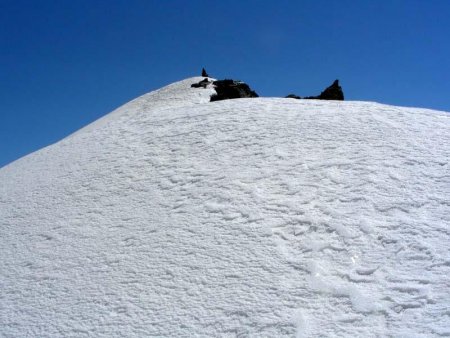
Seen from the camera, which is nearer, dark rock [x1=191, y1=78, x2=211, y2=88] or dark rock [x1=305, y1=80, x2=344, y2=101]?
dark rock [x1=305, y1=80, x2=344, y2=101]

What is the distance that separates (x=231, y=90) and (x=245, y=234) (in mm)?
15613

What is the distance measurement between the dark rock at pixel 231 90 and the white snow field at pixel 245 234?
9.60 meters

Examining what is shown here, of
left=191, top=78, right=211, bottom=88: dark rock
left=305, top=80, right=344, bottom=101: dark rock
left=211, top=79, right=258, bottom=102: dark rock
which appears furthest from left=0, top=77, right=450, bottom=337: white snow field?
left=191, top=78, right=211, bottom=88: dark rock

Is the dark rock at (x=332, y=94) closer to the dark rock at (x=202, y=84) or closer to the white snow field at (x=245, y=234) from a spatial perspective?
the dark rock at (x=202, y=84)

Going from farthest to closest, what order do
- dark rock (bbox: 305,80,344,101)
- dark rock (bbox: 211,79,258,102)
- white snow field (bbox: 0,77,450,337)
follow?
dark rock (bbox: 305,80,344,101), dark rock (bbox: 211,79,258,102), white snow field (bbox: 0,77,450,337)

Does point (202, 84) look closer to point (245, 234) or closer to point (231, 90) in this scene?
point (231, 90)

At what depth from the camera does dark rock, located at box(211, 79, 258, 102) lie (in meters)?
19.9

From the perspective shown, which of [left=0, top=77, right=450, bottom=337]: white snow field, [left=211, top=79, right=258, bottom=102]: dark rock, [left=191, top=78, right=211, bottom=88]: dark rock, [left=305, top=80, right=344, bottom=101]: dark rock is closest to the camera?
[left=0, top=77, right=450, bottom=337]: white snow field

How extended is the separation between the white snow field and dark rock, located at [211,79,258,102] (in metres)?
9.60

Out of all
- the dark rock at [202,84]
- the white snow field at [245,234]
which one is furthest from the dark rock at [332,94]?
the white snow field at [245,234]

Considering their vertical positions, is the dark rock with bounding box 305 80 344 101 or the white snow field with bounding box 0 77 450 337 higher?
the dark rock with bounding box 305 80 344 101

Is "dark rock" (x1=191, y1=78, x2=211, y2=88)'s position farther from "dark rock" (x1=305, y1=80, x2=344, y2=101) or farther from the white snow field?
the white snow field

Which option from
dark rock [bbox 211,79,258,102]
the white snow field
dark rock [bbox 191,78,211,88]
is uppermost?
dark rock [bbox 191,78,211,88]

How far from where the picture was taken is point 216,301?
4.67 metres
